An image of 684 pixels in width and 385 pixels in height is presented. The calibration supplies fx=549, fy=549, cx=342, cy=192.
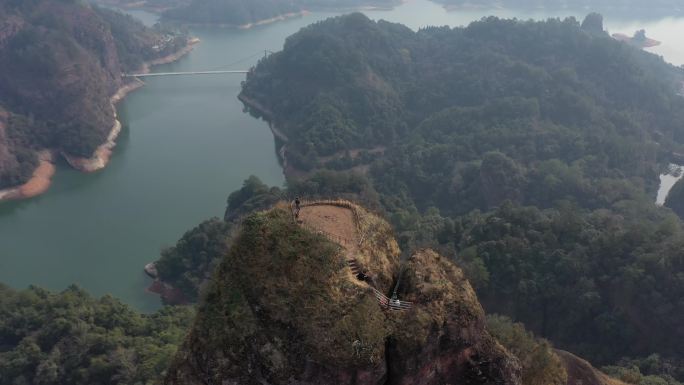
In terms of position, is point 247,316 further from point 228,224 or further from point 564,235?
point 228,224

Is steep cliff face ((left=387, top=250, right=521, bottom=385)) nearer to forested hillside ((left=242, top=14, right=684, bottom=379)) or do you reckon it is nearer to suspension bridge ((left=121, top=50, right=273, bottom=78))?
forested hillside ((left=242, top=14, right=684, bottom=379))

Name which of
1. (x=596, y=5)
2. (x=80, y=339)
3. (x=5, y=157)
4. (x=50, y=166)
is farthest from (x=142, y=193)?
(x=596, y=5)

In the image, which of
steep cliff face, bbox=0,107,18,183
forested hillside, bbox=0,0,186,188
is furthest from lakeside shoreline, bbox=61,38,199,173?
steep cliff face, bbox=0,107,18,183

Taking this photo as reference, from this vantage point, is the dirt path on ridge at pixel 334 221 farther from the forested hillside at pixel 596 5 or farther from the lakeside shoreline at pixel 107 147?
the forested hillside at pixel 596 5

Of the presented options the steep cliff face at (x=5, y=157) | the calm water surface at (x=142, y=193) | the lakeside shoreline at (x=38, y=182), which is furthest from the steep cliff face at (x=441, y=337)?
the steep cliff face at (x=5, y=157)

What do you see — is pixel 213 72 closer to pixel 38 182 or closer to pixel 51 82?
pixel 51 82

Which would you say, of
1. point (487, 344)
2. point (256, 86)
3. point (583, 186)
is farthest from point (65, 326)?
point (256, 86)
